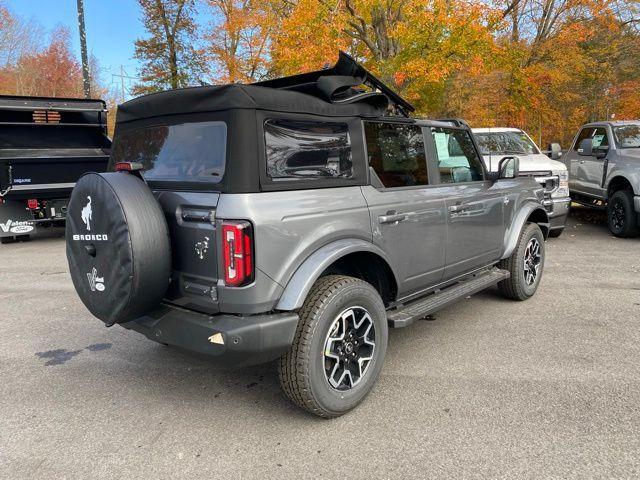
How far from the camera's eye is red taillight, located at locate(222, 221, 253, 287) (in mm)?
2578

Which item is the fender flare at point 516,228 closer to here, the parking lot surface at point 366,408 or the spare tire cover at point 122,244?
the parking lot surface at point 366,408

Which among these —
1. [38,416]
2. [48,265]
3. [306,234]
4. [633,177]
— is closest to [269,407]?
[306,234]

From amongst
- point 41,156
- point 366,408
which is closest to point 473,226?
point 366,408

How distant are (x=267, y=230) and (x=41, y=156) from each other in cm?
865

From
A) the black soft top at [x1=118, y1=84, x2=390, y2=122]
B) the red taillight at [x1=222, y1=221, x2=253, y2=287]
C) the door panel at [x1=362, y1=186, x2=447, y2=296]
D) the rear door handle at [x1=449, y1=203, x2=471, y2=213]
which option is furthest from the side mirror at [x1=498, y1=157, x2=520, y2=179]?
the red taillight at [x1=222, y1=221, x2=253, y2=287]

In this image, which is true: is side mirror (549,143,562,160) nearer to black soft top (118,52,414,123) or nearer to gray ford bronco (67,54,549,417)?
black soft top (118,52,414,123)

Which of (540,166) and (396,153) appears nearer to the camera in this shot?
(396,153)

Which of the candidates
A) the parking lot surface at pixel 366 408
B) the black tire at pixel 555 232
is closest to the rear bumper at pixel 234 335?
the parking lot surface at pixel 366 408

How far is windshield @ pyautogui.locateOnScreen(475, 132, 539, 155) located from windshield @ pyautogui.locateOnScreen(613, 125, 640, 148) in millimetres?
1408

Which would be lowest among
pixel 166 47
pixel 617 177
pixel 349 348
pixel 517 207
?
pixel 349 348

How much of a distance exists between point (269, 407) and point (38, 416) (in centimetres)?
148

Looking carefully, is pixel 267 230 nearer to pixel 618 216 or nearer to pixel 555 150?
pixel 555 150

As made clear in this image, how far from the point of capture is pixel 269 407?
318 centimetres

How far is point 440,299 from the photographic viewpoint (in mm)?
3945
